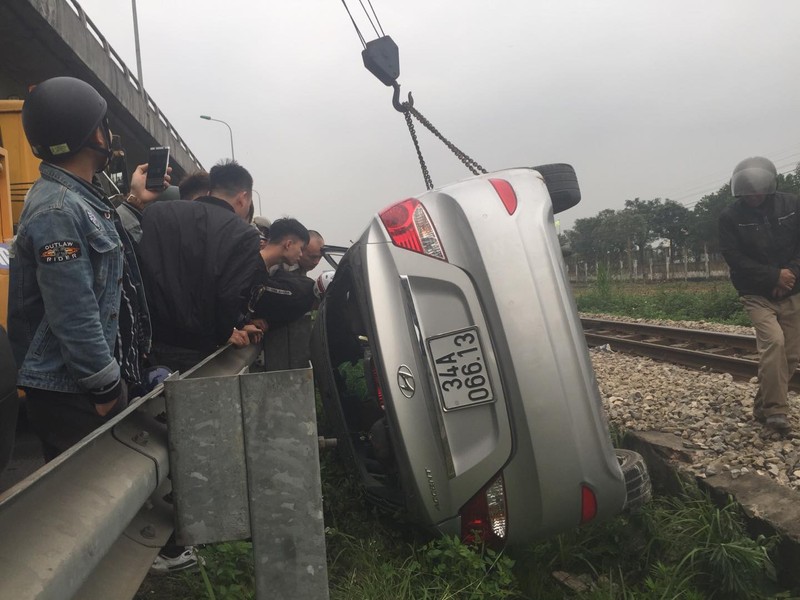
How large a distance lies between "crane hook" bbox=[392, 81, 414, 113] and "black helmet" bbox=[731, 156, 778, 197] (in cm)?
244

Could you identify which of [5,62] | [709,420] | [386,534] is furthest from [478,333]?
[5,62]

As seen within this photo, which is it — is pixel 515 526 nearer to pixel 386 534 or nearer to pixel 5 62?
pixel 386 534

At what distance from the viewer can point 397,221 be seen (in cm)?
297

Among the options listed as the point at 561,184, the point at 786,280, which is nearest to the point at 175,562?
the point at 561,184

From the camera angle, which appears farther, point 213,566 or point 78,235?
point 213,566

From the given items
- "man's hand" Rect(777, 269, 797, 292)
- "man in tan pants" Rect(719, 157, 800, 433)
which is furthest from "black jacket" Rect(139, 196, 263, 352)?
"man's hand" Rect(777, 269, 797, 292)

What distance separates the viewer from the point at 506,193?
2.88 metres

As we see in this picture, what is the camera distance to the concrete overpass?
534 inches

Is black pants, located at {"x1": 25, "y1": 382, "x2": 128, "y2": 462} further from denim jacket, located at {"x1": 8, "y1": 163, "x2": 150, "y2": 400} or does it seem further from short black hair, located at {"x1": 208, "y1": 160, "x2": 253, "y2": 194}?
short black hair, located at {"x1": 208, "y1": 160, "x2": 253, "y2": 194}

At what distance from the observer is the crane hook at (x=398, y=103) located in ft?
14.7

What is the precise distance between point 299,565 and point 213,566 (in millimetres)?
1338

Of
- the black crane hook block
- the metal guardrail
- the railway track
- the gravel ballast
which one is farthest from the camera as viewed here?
the railway track

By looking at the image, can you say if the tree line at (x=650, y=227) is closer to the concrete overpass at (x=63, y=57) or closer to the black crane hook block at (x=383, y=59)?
the concrete overpass at (x=63, y=57)

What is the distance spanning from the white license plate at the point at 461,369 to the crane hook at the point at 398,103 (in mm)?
2304
